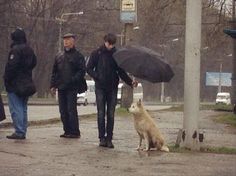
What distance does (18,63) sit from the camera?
12.0m

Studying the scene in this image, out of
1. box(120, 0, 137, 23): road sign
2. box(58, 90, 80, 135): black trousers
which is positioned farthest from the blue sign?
box(58, 90, 80, 135): black trousers

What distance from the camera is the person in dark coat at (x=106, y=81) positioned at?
1155cm

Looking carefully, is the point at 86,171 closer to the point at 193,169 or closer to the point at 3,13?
the point at 193,169

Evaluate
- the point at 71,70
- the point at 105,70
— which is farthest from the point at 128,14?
the point at 105,70

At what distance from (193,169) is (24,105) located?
4371 mm

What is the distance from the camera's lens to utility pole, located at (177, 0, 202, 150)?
1145 centimetres

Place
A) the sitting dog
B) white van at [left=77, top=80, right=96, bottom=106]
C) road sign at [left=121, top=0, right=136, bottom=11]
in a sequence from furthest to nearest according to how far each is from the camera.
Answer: white van at [left=77, top=80, right=96, bottom=106] < road sign at [left=121, top=0, right=136, bottom=11] < the sitting dog

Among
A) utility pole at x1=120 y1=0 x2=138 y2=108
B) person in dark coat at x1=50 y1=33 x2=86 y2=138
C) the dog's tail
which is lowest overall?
the dog's tail

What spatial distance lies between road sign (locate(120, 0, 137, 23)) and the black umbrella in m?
13.2

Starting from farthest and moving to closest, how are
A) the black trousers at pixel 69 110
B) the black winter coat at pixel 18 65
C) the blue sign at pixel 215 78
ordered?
1. the blue sign at pixel 215 78
2. the black trousers at pixel 69 110
3. the black winter coat at pixel 18 65

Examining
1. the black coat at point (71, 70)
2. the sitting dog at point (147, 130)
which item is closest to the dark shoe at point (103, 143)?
the sitting dog at point (147, 130)

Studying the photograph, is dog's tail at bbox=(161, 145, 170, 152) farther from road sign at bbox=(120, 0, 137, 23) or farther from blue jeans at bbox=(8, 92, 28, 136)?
road sign at bbox=(120, 0, 137, 23)

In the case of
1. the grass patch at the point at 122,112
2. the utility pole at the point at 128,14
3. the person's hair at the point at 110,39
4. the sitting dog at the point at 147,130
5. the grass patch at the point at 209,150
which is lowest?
the grass patch at the point at 122,112

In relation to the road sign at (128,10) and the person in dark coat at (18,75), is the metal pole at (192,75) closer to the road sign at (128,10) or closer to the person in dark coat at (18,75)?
the person in dark coat at (18,75)
